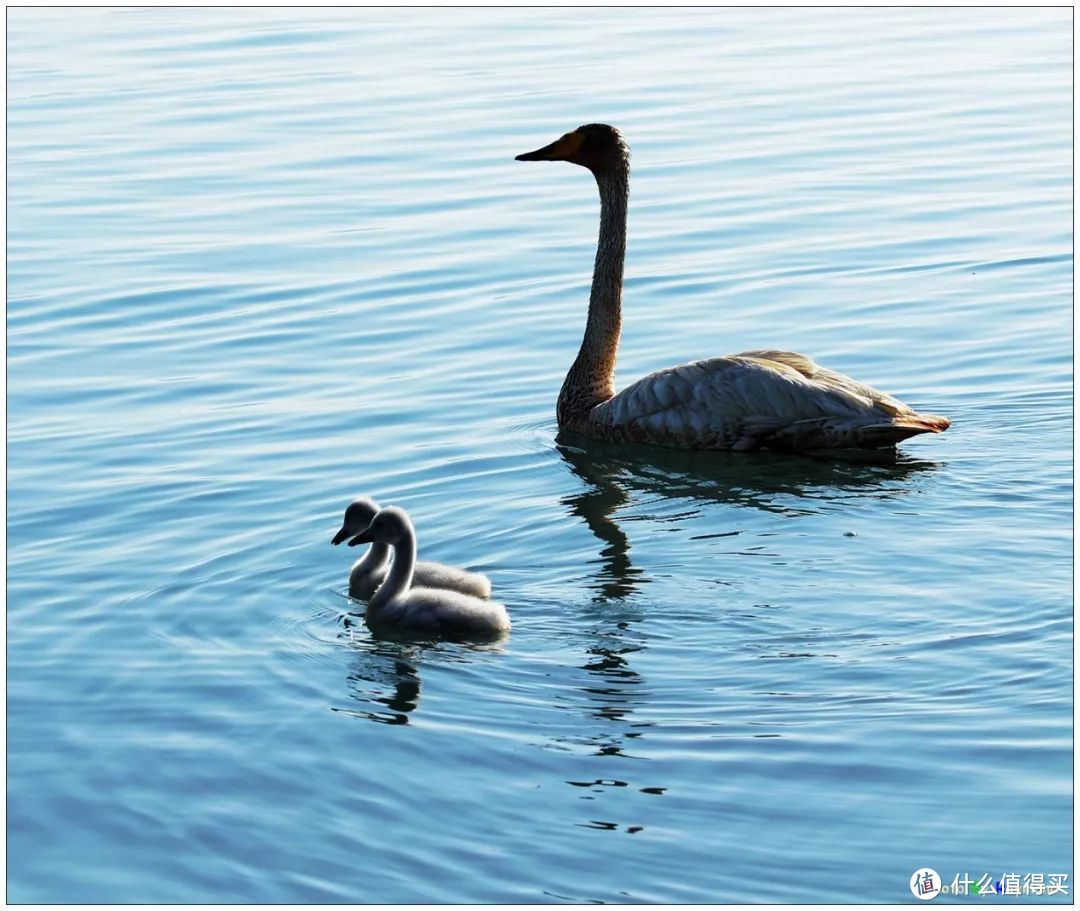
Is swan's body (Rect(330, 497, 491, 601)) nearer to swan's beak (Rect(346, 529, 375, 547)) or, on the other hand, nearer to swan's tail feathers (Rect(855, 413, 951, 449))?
swan's beak (Rect(346, 529, 375, 547))

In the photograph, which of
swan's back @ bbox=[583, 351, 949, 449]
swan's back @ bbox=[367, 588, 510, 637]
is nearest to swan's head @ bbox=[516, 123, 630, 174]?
swan's back @ bbox=[583, 351, 949, 449]

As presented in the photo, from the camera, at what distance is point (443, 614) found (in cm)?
922

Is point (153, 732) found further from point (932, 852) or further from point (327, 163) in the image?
point (327, 163)

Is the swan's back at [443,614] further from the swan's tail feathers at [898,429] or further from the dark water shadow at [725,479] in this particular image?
the swan's tail feathers at [898,429]

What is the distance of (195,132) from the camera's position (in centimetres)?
2284

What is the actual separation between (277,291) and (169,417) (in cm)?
330

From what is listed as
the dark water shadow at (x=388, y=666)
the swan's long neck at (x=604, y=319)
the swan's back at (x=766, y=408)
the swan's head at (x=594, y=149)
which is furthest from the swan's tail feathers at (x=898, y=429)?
the dark water shadow at (x=388, y=666)

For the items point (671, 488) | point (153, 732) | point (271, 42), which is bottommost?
point (153, 732)

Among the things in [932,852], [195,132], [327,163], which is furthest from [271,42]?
[932,852]

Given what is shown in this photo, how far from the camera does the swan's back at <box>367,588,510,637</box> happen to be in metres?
9.13

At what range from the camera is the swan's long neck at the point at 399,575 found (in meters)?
9.53

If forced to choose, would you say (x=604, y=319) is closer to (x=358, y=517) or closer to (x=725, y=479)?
(x=725, y=479)

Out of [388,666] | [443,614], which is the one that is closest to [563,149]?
[443,614]

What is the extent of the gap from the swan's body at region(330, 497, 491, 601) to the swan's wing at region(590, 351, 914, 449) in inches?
104
